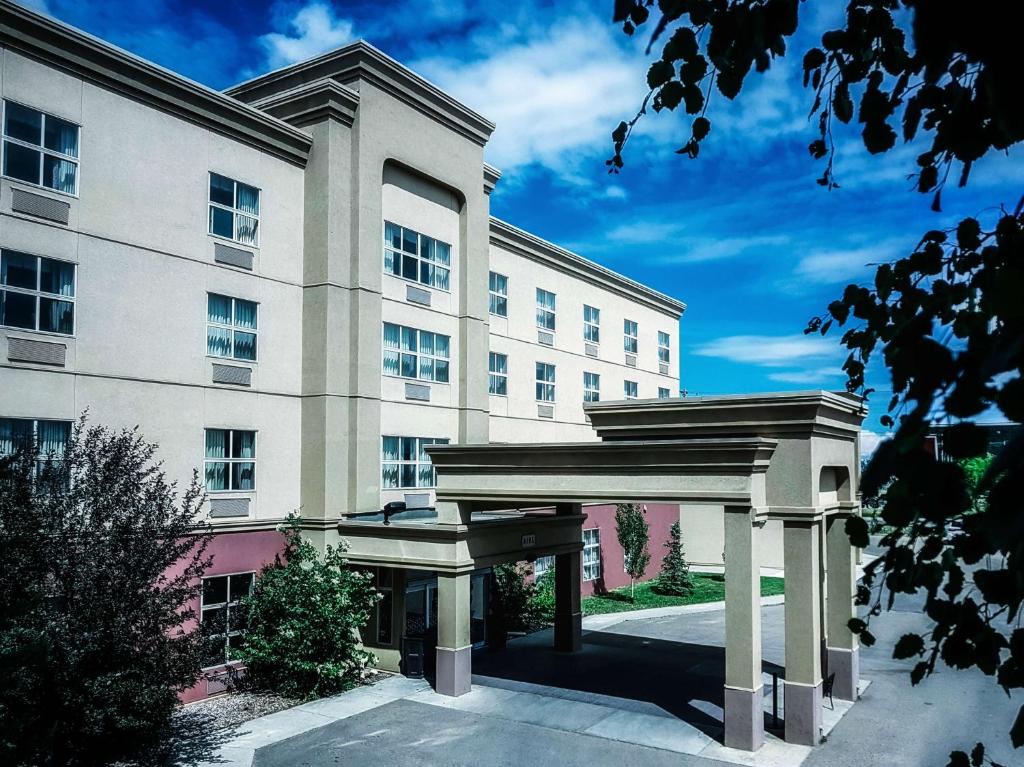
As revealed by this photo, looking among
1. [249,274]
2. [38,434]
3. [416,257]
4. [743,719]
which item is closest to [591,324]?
[416,257]

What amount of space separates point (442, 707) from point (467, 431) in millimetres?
9913

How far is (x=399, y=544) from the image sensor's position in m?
21.0

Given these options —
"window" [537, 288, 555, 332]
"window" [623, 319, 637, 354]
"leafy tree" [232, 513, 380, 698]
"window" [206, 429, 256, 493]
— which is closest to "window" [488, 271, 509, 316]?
"window" [537, 288, 555, 332]

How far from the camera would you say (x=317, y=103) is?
22828 millimetres

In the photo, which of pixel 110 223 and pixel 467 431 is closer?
pixel 110 223

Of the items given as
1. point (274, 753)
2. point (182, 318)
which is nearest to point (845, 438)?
point (274, 753)

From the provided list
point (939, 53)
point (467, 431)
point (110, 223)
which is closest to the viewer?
point (939, 53)

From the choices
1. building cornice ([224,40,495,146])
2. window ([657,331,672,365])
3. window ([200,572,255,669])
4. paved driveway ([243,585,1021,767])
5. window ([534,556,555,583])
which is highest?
building cornice ([224,40,495,146])

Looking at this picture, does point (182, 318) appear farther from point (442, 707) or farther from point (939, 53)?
point (939, 53)

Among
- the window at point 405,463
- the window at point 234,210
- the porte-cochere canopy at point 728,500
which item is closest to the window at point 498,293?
the window at point 405,463

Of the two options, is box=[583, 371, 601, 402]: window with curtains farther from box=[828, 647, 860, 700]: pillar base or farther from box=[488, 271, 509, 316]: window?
box=[828, 647, 860, 700]: pillar base

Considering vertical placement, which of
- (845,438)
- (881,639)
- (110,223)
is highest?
(110,223)

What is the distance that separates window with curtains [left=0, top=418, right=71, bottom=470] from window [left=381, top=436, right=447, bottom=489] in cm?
879

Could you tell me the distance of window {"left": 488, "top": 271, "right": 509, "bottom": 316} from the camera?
31.5 meters
